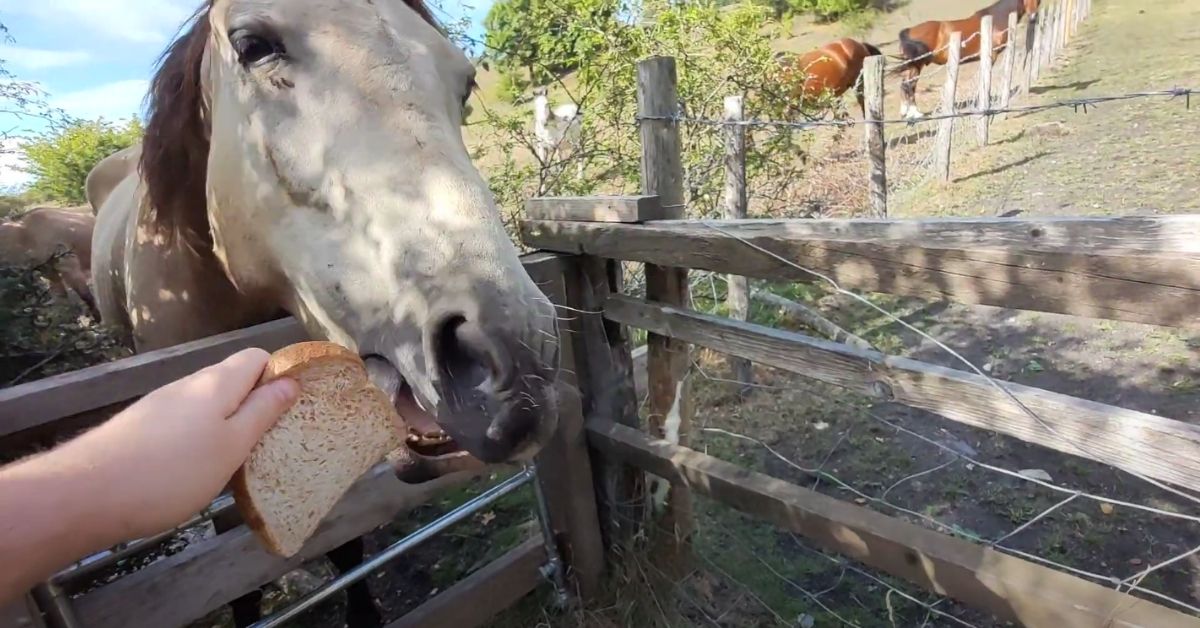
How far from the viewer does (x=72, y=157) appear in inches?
216

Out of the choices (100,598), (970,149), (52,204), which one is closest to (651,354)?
(100,598)

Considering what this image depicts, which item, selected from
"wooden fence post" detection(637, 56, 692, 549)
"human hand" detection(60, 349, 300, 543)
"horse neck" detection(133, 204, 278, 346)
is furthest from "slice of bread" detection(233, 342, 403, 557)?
"wooden fence post" detection(637, 56, 692, 549)

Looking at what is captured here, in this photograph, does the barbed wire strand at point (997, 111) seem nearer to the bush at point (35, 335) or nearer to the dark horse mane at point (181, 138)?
the dark horse mane at point (181, 138)

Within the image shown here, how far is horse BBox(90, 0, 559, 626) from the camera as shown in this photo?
4.31 ft

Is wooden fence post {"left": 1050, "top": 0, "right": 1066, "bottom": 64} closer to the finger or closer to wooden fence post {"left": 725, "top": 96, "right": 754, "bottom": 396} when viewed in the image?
wooden fence post {"left": 725, "top": 96, "right": 754, "bottom": 396}

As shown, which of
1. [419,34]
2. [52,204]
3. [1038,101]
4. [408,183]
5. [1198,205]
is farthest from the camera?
[1038,101]

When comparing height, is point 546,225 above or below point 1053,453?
above

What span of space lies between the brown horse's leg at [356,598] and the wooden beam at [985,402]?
1786 mm

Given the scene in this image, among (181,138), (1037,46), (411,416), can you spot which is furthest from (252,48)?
(1037,46)

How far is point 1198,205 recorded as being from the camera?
6.02 meters

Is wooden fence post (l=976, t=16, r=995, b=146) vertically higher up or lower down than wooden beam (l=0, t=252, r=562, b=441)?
higher up

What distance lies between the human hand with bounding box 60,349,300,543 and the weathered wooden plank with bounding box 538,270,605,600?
4.99 ft

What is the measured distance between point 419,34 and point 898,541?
A: 6.00ft

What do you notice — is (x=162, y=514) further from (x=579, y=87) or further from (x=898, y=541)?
(x=579, y=87)
